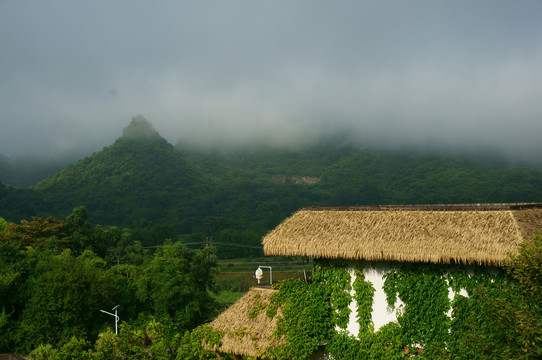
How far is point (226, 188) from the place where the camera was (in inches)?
3189

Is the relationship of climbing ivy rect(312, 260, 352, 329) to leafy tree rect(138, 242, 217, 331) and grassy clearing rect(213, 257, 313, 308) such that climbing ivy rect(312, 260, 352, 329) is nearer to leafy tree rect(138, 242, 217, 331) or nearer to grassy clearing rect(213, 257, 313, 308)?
leafy tree rect(138, 242, 217, 331)

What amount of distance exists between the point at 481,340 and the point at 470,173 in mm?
71156

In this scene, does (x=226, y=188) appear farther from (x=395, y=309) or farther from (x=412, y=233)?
(x=412, y=233)

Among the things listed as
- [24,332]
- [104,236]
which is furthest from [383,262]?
[104,236]

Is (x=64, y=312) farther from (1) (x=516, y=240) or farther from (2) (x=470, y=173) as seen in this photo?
(2) (x=470, y=173)

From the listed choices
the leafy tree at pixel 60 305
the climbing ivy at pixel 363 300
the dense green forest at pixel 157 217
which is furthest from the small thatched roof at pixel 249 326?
the leafy tree at pixel 60 305

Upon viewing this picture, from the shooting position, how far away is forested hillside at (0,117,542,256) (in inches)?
2318

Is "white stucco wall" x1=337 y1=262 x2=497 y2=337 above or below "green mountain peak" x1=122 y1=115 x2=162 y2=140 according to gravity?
below

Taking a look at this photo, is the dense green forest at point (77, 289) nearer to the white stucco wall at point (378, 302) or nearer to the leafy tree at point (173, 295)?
the leafy tree at point (173, 295)

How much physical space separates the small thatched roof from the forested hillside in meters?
44.8

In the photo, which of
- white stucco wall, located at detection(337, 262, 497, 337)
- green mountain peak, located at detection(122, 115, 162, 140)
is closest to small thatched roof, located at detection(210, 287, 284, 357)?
white stucco wall, located at detection(337, 262, 497, 337)

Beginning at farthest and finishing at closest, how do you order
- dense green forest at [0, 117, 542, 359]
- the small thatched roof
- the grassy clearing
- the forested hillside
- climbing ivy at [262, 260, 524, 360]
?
the forested hillside, the grassy clearing, dense green forest at [0, 117, 542, 359], the small thatched roof, climbing ivy at [262, 260, 524, 360]

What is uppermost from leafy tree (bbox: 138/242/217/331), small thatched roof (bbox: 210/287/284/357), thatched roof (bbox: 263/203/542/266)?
thatched roof (bbox: 263/203/542/266)

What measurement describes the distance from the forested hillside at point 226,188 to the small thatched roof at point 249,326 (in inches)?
1763
